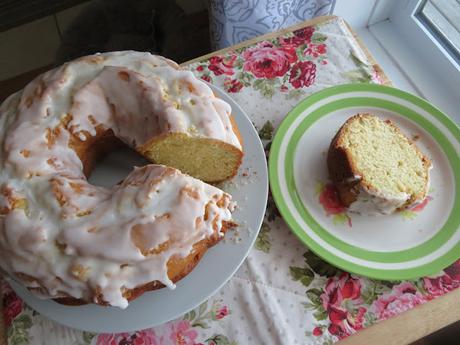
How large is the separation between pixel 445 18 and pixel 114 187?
1151 millimetres

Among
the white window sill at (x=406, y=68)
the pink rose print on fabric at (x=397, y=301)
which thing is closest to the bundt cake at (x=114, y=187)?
the pink rose print on fabric at (x=397, y=301)

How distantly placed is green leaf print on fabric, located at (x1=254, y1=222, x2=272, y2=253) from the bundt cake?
3.7 inches

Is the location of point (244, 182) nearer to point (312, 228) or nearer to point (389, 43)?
point (312, 228)

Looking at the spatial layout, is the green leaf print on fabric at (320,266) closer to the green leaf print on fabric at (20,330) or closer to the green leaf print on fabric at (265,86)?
the green leaf print on fabric at (265,86)

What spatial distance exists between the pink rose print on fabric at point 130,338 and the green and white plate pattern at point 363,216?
0.36 m

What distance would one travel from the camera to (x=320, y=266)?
1001 mm

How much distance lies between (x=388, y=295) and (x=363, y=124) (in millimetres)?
377

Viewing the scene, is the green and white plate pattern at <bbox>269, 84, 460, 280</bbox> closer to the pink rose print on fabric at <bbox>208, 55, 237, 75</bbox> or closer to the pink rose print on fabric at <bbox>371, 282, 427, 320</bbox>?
the pink rose print on fabric at <bbox>371, 282, 427, 320</bbox>

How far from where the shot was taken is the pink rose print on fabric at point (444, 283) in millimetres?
978

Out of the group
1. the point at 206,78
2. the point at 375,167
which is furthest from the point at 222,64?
the point at 375,167

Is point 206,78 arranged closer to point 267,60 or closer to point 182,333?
point 267,60

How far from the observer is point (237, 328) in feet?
3.11

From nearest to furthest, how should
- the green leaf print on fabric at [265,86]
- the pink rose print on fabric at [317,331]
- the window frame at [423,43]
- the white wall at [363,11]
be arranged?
the pink rose print on fabric at [317,331], the green leaf print on fabric at [265,86], the window frame at [423,43], the white wall at [363,11]

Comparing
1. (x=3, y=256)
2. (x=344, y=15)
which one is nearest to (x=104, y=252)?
(x=3, y=256)
